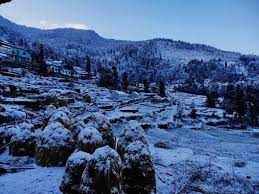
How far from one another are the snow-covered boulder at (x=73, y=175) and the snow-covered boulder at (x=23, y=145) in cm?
647

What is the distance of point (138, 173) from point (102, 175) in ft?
7.28

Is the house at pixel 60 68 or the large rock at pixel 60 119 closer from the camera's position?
the large rock at pixel 60 119

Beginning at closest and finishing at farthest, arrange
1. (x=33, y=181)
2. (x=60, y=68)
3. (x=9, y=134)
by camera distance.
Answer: (x=33, y=181) < (x=9, y=134) < (x=60, y=68)

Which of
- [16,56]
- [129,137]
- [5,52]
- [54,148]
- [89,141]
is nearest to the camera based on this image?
[89,141]

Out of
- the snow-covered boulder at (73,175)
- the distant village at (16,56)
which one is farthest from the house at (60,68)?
the snow-covered boulder at (73,175)

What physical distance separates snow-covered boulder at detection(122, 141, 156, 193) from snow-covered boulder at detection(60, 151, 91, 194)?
6.28ft

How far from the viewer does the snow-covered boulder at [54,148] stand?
16.0m

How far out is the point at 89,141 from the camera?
15.1 m

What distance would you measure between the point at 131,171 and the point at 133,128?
165 inches

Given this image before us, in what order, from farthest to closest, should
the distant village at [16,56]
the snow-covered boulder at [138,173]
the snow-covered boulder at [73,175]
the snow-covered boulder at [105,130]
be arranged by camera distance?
the distant village at [16,56] → the snow-covered boulder at [105,130] → the snow-covered boulder at [138,173] → the snow-covered boulder at [73,175]

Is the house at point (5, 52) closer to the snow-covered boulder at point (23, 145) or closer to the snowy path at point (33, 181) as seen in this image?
the snow-covered boulder at point (23, 145)

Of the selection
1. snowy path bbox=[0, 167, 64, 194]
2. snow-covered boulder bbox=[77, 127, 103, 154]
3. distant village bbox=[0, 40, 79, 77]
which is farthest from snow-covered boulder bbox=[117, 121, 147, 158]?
distant village bbox=[0, 40, 79, 77]

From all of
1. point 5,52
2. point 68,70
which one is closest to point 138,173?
point 5,52

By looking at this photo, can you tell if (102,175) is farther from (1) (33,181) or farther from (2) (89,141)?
(1) (33,181)
